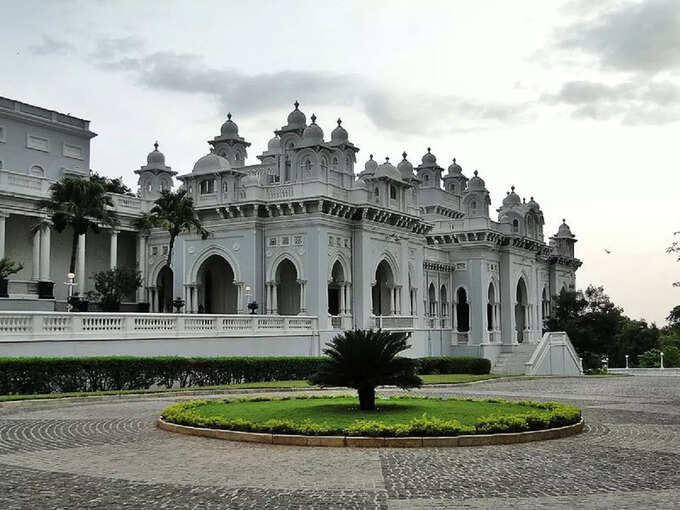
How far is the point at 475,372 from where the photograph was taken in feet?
151

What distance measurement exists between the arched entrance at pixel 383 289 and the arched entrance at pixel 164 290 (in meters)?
11.9

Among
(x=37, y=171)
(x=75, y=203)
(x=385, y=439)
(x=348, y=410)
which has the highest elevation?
(x=37, y=171)

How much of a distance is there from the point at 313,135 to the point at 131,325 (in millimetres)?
17266

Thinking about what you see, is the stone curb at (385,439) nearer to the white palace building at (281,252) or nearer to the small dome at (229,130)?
the white palace building at (281,252)

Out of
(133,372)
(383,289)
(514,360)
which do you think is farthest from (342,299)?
(133,372)

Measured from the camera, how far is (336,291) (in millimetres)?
43625

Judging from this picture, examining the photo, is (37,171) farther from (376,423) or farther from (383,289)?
(376,423)

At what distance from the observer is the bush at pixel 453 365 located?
41.7m

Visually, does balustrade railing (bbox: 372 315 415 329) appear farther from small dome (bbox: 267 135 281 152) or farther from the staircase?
small dome (bbox: 267 135 281 152)

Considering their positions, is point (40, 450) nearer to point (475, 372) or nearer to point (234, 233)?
point (234, 233)

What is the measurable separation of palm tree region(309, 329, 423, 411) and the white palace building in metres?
14.0

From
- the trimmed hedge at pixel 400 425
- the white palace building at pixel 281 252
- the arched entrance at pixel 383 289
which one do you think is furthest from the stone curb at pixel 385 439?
the arched entrance at pixel 383 289

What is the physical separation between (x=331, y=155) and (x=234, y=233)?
21.9ft

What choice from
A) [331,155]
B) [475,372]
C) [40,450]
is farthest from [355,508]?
[475,372]
